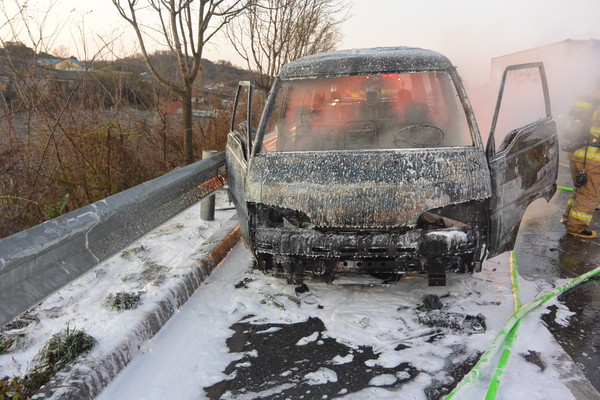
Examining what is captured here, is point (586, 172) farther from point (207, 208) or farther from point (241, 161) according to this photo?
point (207, 208)

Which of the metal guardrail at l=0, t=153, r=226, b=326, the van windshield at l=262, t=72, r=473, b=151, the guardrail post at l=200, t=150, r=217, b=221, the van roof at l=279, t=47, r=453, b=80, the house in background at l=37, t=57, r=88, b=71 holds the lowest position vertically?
the guardrail post at l=200, t=150, r=217, b=221

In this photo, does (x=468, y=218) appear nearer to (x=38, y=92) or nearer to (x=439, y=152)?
(x=439, y=152)

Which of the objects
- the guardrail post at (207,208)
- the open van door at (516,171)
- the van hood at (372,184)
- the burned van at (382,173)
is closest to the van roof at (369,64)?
the burned van at (382,173)

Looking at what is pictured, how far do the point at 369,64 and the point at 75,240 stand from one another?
2988 millimetres

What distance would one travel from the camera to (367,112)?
4410 millimetres

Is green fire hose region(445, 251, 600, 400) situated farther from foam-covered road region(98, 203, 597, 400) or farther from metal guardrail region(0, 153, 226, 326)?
metal guardrail region(0, 153, 226, 326)

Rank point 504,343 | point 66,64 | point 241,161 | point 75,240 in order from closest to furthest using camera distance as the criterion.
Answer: point 75,240 < point 504,343 < point 241,161 < point 66,64

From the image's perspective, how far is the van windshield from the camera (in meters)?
4.20

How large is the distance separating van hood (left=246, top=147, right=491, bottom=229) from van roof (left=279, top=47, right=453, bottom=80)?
96 cm

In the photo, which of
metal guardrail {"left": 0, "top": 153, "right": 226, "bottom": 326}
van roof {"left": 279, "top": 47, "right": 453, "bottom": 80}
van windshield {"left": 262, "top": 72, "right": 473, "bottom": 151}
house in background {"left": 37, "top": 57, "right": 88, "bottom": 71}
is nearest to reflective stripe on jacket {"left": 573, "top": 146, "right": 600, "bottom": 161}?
van windshield {"left": 262, "top": 72, "right": 473, "bottom": 151}

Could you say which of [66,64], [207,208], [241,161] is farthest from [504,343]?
[66,64]

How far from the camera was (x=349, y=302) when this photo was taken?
3703 mm

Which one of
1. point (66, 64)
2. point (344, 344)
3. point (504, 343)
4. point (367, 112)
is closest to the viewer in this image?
point (504, 343)

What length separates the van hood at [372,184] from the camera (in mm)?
3379
